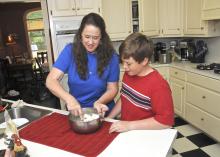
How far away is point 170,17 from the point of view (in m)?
3.55

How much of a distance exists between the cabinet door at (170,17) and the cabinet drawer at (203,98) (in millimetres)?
964

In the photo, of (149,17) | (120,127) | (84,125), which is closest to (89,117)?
(84,125)

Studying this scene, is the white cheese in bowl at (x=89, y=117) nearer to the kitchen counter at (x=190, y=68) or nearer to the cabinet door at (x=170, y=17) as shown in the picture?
the kitchen counter at (x=190, y=68)

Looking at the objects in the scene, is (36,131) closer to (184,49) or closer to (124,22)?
(124,22)

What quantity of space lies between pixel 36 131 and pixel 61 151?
0.30 metres

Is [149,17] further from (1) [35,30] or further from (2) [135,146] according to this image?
(1) [35,30]

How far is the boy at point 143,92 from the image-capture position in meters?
1.22

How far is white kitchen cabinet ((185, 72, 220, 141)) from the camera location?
2.58 m

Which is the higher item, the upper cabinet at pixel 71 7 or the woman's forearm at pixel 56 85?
the upper cabinet at pixel 71 7

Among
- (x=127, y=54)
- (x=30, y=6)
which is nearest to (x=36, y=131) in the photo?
(x=127, y=54)

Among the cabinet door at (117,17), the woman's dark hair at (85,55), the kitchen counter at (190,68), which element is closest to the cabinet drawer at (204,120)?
the kitchen counter at (190,68)

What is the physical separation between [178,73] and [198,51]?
523mm

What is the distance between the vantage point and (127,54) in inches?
48.7

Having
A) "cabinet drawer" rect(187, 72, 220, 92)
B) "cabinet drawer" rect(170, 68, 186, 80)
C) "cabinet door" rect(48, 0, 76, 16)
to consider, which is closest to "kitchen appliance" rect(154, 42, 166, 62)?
"cabinet drawer" rect(170, 68, 186, 80)
